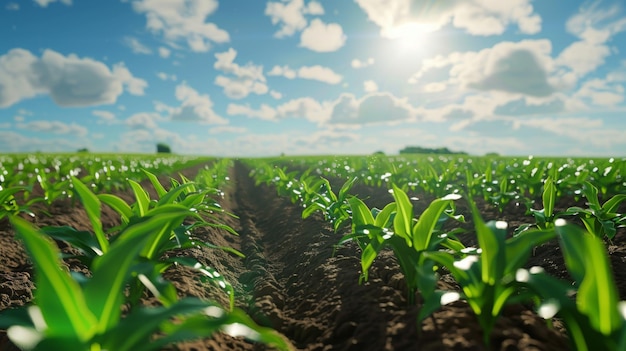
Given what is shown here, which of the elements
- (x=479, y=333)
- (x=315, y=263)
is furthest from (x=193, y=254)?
(x=479, y=333)

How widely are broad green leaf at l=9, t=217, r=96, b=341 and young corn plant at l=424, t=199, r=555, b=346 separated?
1.47 meters

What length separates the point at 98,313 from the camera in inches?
56.9

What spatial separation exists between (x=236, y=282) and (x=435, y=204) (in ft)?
8.12

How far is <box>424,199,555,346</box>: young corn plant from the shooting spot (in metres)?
1.81

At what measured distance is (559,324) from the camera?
2.83 m

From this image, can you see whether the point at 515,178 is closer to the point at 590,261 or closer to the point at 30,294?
the point at 590,261

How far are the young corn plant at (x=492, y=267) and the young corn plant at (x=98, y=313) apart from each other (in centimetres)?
95

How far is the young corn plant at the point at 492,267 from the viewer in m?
1.81

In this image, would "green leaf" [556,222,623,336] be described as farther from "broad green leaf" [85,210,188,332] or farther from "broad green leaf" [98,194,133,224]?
"broad green leaf" [98,194,133,224]

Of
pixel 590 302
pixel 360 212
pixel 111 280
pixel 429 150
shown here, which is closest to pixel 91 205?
pixel 111 280

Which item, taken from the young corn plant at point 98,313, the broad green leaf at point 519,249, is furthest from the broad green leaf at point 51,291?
the broad green leaf at point 519,249

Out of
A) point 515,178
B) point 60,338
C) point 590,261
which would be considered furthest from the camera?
point 515,178

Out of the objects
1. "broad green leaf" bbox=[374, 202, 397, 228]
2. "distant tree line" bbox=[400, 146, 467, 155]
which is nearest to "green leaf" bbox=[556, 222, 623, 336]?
"broad green leaf" bbox=[374, 202, 397, 228]

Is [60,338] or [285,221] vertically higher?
[60,338]
